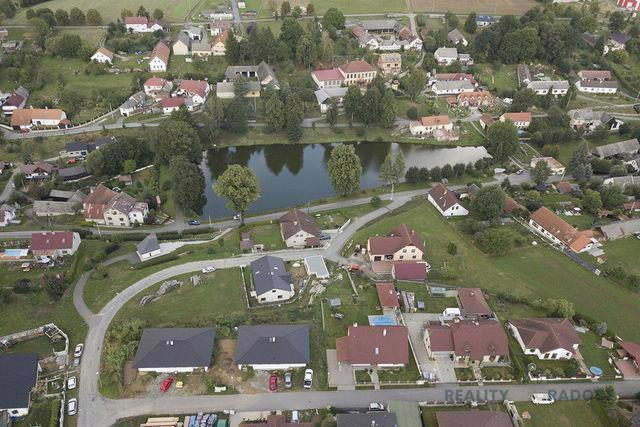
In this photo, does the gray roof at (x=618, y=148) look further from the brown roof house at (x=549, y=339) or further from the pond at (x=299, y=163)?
the brown roof house at (x=549, y=339)

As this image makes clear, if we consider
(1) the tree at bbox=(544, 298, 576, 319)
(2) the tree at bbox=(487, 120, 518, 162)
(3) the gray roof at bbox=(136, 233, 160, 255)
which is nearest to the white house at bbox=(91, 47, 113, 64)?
(3) the gray roof at bbox=(136, 233, 160, 255)

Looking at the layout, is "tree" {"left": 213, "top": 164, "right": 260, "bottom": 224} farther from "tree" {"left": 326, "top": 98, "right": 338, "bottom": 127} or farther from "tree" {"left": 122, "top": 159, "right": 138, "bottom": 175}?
"tree" {"left": 326, "top": 98, "right": 338, "bottom": 127}

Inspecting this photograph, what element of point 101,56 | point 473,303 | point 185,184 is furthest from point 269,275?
point 101,56

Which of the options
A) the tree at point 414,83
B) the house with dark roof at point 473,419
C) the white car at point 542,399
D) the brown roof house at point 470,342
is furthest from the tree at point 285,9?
the house with dark roof at point 473,419

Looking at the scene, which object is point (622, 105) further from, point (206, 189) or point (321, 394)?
point (321, 394)

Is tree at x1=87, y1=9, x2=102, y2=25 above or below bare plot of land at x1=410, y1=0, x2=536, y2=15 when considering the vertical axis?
below
